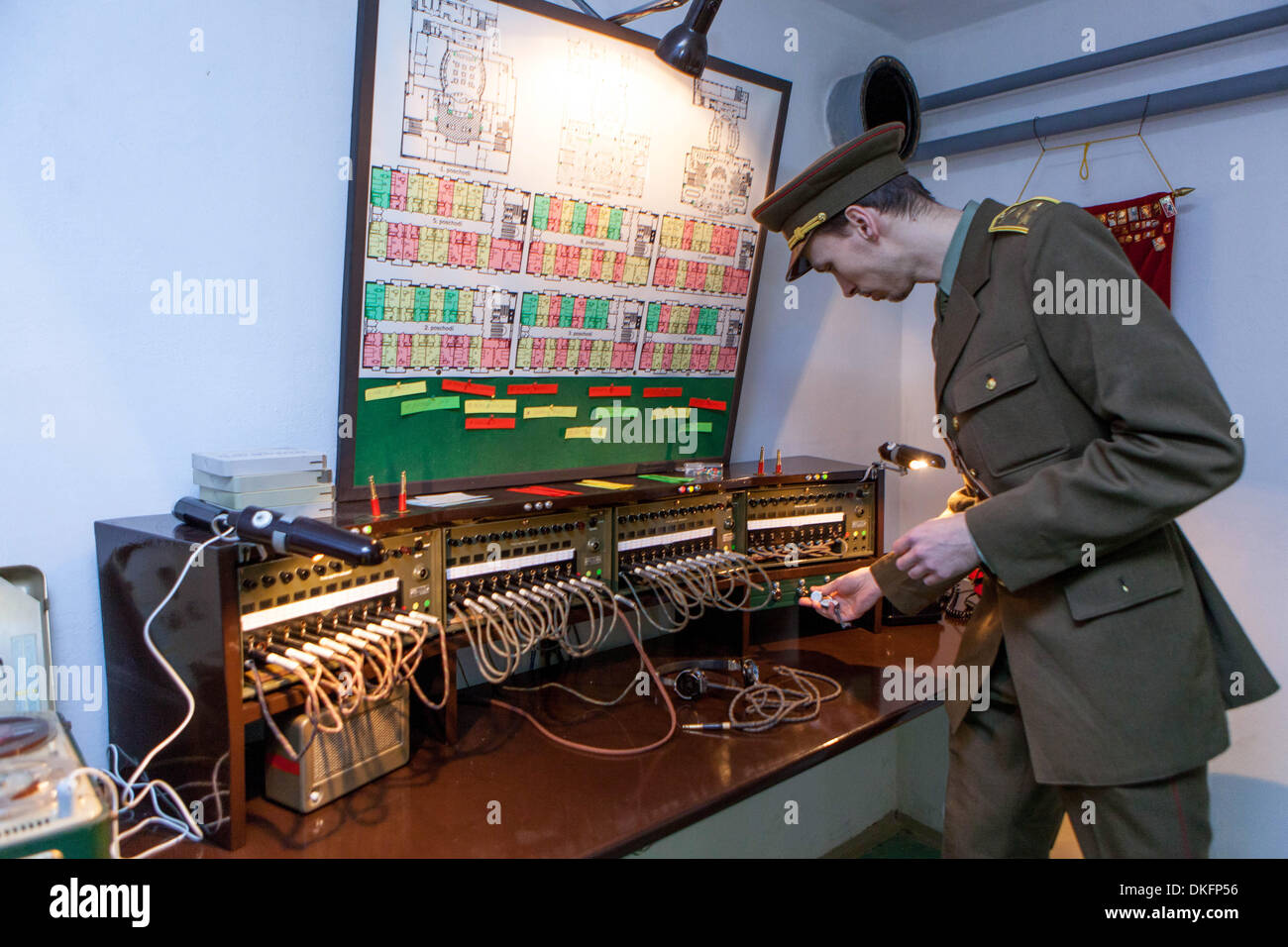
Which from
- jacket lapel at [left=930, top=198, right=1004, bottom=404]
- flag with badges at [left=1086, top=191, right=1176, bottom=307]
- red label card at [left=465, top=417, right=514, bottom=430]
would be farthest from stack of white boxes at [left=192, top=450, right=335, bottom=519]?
flag with badges at [left=1086, top=191, right=1176, bottom=307]

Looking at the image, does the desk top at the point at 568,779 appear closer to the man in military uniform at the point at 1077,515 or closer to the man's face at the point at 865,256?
the man in military uniform at the point at 1077,515

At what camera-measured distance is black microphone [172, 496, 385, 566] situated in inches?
48.3

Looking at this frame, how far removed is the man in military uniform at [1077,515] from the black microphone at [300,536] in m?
0.88

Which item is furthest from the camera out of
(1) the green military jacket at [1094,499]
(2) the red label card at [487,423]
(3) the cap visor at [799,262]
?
(2) the red label card at [487,423]

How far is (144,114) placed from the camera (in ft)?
5.20

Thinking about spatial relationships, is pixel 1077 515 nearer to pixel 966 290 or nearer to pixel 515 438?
pixel 966 290

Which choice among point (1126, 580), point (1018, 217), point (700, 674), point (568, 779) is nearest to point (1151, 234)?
point (1018, 217)

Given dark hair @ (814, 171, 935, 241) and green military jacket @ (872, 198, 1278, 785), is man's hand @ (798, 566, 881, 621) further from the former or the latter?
dark hair @ (814, 171, 935, 241)

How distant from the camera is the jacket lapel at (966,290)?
142 cm

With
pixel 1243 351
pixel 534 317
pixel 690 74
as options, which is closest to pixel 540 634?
pixel 534 317

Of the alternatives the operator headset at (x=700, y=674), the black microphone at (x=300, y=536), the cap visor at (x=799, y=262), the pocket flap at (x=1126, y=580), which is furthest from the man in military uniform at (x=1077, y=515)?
the black microphone at (x=300, y=536)
